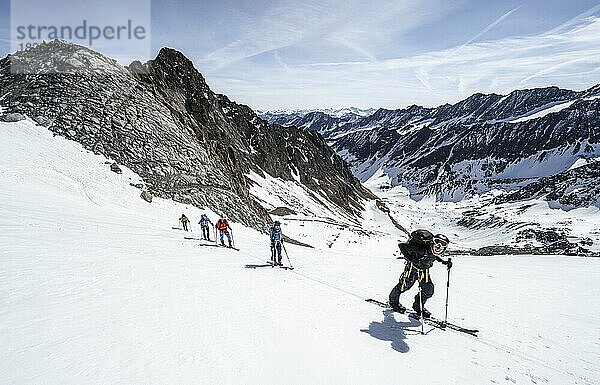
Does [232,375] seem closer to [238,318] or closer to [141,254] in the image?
[238,318]

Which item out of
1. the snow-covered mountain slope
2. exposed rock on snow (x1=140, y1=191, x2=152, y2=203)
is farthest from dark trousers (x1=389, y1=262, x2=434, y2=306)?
the snow-covered mountain slope

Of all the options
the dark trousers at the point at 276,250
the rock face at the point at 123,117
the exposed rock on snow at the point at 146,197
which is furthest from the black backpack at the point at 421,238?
the rock face at the point at 123,117

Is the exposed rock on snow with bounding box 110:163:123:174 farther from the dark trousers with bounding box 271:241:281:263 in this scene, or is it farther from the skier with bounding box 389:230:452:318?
the skier with bounding box 389:230:452:318

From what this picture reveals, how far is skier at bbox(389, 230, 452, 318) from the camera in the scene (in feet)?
25.3

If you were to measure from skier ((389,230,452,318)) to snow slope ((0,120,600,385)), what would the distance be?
1.93 feet

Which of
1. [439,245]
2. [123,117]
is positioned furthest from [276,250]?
[123,117]

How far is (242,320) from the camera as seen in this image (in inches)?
260

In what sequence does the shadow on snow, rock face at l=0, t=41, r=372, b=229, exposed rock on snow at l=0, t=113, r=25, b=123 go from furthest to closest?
rock face at l=0, t=41, r=372, b=229 < exposed rock on snow at l=0, t=113, r=25, b=123 < the shadow on snow

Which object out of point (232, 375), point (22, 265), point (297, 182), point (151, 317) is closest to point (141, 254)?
point (22, 265)

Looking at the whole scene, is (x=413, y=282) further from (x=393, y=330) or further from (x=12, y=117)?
(x=12, y=117)

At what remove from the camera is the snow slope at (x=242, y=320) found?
15.7 ft

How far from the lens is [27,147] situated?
27031 mm

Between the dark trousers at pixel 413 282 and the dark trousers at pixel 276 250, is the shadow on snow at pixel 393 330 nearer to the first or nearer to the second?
the dark trousers at pixel 413 282

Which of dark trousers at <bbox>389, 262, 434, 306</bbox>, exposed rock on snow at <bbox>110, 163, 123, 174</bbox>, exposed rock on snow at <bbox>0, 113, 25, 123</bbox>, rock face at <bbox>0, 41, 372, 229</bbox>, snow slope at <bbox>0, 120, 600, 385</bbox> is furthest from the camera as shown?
rock face at <bbox>0, 41, 372, 229</bbox>
